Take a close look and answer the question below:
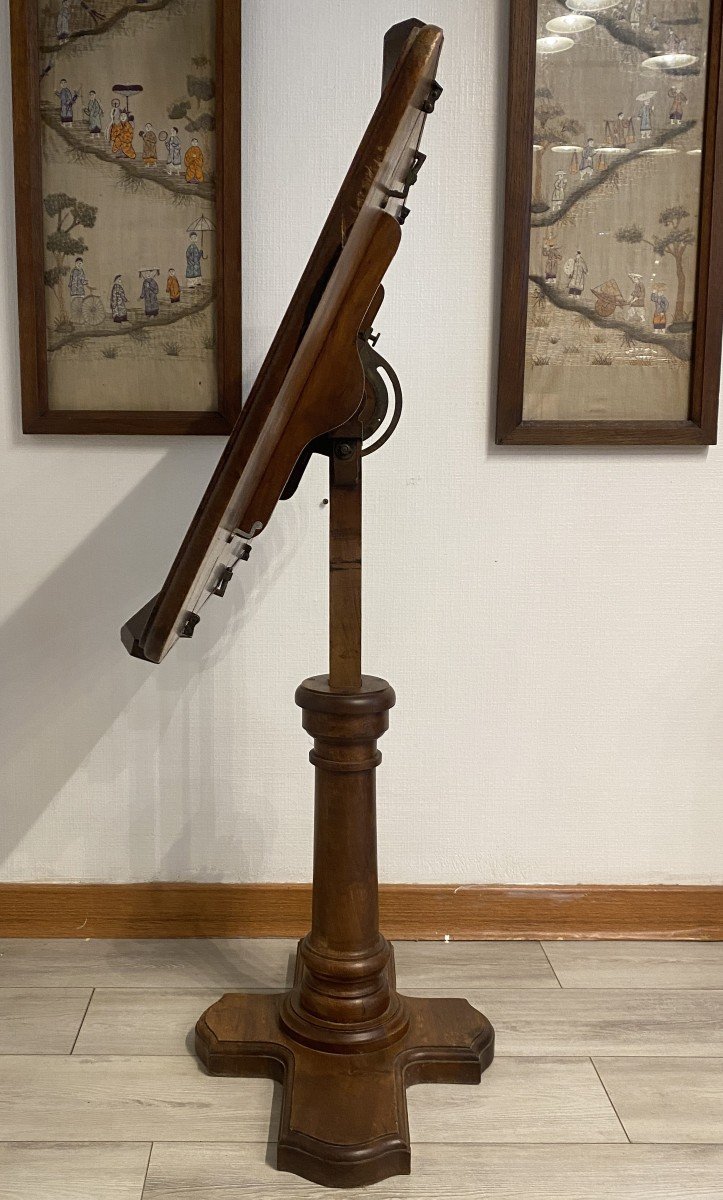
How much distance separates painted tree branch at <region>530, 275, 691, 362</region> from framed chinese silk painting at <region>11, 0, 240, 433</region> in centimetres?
62

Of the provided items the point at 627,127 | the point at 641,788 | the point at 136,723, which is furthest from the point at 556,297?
the point at 136,723

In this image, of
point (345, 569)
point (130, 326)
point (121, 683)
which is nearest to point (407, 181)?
point (345, 569)

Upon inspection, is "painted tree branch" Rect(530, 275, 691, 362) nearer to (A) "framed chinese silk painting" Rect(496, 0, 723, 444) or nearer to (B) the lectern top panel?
(A) "framed chinese silk painting" Rect(496, 0, 723, 444)

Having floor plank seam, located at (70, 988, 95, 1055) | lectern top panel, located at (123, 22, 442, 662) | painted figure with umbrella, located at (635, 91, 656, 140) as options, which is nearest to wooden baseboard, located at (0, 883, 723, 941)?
floor plank seam, located at (70, 988, 95, 1055)

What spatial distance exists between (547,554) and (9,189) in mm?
1315

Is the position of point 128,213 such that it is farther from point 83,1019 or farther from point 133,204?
point 83,1019

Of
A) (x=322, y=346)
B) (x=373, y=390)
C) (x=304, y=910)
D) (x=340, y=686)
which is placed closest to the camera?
(x=322, y=346)

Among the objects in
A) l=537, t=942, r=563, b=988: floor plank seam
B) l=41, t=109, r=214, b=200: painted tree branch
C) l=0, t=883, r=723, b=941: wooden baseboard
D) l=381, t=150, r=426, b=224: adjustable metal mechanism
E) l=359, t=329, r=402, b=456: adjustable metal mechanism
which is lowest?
l=537, t=942, r=563, b=988: floor plank seam

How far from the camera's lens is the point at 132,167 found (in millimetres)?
1984

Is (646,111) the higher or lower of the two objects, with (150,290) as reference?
higher

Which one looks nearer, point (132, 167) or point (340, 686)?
point (340, 686)

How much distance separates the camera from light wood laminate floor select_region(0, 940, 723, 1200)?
4.77 ft

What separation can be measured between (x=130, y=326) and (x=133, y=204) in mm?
235

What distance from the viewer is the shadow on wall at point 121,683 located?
6.90ft
